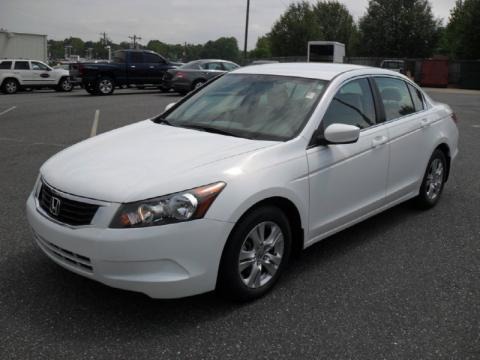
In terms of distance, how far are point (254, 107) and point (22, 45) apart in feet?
109

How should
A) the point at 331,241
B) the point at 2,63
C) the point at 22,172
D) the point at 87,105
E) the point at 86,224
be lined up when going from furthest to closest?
the point at 2,63 → the point at 87,105 → the point at 22,172 → the point at 331,241 → the point at 86,224

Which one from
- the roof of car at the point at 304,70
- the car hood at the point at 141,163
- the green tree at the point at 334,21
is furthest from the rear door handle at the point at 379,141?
the green tree at the point at 334,21

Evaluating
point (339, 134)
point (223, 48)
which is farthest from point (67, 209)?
point (223, 48)

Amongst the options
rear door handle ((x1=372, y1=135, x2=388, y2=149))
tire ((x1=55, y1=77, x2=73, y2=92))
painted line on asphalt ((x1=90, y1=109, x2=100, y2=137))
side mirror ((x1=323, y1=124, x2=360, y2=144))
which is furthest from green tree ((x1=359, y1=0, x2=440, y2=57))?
side mirror ((x1=323, y1=124, x2=360, y2=144))

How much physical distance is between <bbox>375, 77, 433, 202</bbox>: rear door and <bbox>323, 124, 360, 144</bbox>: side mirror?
967mm

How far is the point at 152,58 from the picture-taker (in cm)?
2281

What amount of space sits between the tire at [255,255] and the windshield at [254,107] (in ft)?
2.15

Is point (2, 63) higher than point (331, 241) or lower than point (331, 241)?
higher

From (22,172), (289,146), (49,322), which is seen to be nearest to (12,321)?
(49,322)

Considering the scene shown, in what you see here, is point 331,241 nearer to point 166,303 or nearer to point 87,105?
point 166,303

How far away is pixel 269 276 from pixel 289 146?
890 mm

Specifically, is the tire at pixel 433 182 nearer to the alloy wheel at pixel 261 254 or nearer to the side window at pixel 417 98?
the side window at pixel 417 98

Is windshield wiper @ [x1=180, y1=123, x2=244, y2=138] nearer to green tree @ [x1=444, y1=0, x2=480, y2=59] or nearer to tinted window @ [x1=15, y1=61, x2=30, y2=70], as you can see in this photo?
tinted window @ [x1=15, y1=61, x2=30, y2=70]

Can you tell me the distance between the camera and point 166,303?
11.0 feet
